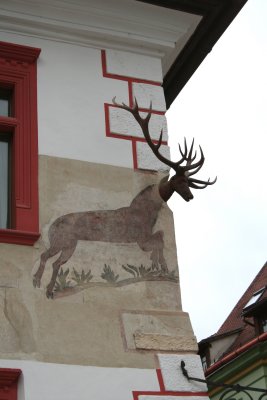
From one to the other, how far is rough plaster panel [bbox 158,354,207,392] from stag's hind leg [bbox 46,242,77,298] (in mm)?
1021

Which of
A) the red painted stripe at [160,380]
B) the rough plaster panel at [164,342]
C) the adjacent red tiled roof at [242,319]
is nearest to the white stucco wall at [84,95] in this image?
the rough plaster panel at [164,342]

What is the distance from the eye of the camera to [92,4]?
31.2 feet

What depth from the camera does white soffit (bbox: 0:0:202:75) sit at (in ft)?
30.6

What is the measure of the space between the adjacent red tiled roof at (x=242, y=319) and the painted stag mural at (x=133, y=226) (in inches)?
443

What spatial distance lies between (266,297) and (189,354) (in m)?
11.4

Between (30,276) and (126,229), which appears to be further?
(126,229)

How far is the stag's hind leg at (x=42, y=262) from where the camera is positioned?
8.07 m

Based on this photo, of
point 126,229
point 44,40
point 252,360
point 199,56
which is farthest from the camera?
point 252,360

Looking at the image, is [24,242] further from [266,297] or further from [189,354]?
[266,297]

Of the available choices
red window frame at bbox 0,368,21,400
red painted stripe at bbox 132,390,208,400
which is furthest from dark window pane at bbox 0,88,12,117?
red painted stripe at bbox 132,390,208,400

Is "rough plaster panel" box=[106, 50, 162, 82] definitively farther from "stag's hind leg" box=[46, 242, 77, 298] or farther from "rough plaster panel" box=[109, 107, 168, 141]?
"stag's hind leg" box=[46, 242, 77, 298]

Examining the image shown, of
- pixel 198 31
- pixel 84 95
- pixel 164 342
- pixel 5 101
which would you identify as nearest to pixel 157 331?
pixel 164 342

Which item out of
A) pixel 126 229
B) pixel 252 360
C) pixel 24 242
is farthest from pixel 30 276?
pixel 252 360

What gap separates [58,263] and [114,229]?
64cm
